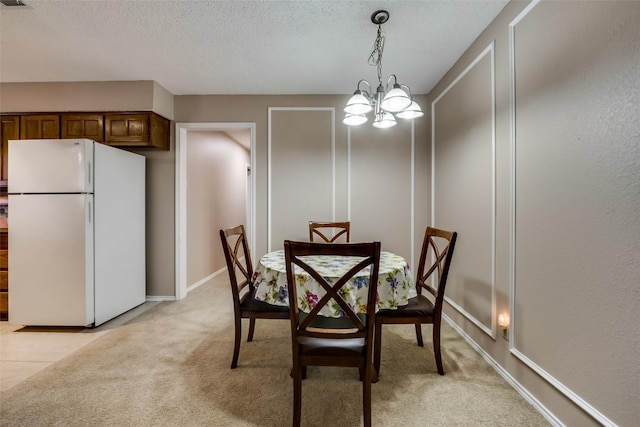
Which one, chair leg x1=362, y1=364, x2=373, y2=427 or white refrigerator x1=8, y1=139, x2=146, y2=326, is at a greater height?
white refrigerator x1=8, y1=139, x2=146, y2=326

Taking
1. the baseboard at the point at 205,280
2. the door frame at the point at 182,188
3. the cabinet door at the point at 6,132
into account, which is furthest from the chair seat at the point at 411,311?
the cabinet door at the point at 6,132

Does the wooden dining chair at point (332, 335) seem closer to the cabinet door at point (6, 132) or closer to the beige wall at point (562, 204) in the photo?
the beige wall at point (562, 204)

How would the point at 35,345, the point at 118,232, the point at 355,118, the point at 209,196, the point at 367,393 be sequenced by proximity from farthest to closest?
the point at 209,196, the point at 118,232, the point at 35,345, the point at 355,118, the point at 367,393

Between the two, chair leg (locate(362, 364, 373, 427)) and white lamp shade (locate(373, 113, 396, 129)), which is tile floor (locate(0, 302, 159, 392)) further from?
white lamp shade (locate(373, 113, 396, 129))

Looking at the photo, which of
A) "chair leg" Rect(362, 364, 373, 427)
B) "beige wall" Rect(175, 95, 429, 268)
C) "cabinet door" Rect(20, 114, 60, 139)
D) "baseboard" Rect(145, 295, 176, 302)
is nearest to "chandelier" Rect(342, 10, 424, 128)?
"beige wall" Rect(175, 95, 429, 268)

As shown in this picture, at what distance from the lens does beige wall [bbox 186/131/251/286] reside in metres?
3.72

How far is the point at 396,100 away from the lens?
1636mm

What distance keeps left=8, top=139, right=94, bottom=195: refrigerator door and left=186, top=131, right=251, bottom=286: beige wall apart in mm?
1284

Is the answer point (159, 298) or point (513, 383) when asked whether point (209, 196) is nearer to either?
point (159, 298)

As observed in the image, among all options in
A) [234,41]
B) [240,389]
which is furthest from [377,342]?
[234,41]

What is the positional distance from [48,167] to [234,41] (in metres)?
2.00

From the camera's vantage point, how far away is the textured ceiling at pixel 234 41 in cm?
187

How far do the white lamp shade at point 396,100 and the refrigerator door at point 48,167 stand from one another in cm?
262

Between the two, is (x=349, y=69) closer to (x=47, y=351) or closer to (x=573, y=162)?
(x=573, y=162)
